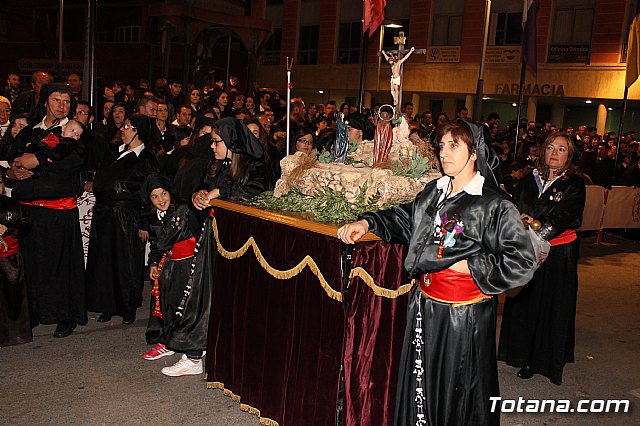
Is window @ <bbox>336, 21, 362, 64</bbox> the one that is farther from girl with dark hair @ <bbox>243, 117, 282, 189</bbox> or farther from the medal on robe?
the medal on robe

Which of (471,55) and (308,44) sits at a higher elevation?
(308,44)

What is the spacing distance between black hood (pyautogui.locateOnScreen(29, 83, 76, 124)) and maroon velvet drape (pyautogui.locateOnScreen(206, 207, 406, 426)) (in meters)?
2.18

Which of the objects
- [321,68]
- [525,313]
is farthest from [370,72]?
[525,313]

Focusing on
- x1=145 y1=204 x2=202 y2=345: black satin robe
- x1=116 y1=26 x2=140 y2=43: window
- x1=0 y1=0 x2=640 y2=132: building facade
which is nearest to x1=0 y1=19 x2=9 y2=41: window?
x1=0 y1=0 x2=640 y2=132: building facade

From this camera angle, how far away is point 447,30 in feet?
93.3

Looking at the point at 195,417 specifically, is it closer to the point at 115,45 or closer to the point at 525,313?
the point at 525,313

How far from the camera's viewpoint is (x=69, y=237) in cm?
613

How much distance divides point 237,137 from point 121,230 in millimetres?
2126

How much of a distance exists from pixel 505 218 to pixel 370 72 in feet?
93.1

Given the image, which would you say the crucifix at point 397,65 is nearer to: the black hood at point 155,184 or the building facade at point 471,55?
the black hood at point 155,184

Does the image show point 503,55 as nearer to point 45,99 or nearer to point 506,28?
point 506,28

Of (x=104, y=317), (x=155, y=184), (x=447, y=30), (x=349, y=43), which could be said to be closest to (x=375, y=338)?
(x=155, y=184)

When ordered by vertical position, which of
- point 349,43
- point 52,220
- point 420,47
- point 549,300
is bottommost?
point 549,300

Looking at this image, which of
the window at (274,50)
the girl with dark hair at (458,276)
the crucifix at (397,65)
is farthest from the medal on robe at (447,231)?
the window at (274,50)
